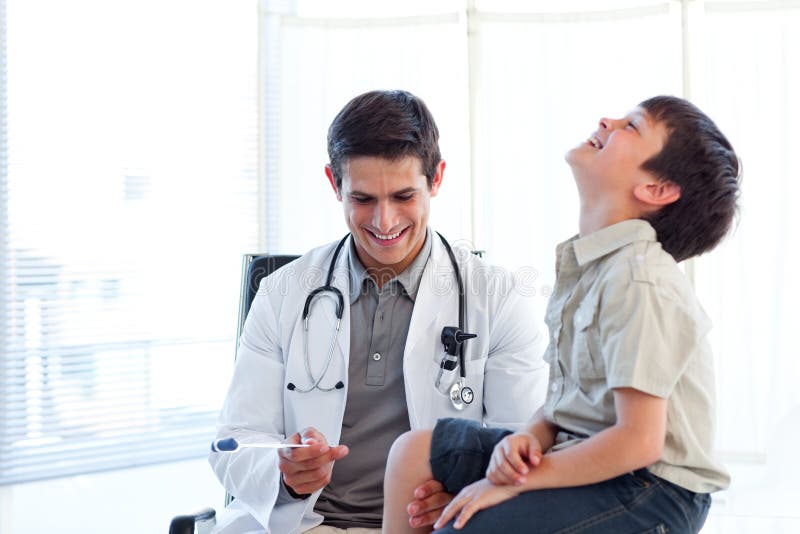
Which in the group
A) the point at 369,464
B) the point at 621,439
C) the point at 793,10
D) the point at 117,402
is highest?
the point at 793,10

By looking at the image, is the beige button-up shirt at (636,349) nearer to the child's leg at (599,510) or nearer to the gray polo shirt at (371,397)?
the child's leg at (599,510)

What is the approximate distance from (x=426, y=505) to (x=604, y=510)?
25 cm

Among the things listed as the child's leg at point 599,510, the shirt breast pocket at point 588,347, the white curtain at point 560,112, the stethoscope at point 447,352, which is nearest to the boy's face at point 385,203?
the stethoscope at point 447,352

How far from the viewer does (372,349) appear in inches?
61.4

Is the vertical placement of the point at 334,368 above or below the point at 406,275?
below

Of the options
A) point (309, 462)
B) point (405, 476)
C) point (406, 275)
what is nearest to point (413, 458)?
point (405, 476)

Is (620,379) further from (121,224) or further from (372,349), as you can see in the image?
(121,224)

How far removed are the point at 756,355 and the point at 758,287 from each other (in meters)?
0.26

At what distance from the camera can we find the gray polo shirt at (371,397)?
1482mm

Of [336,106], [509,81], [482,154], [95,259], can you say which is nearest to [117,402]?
[95,259]

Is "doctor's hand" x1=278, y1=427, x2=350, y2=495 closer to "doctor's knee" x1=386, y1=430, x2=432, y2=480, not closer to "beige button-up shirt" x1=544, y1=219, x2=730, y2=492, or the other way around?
"doctor's knee" x1=386, y1=430, x2=432, y2=480

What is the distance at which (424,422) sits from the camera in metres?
1.48

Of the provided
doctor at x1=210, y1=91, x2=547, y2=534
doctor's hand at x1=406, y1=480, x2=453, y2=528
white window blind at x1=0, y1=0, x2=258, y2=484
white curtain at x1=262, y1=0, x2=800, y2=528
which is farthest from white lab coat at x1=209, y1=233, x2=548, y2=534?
white window blind at x1=0, y1=0, x2=258, y2=484

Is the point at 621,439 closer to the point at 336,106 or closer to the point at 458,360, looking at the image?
the point at 458,360
